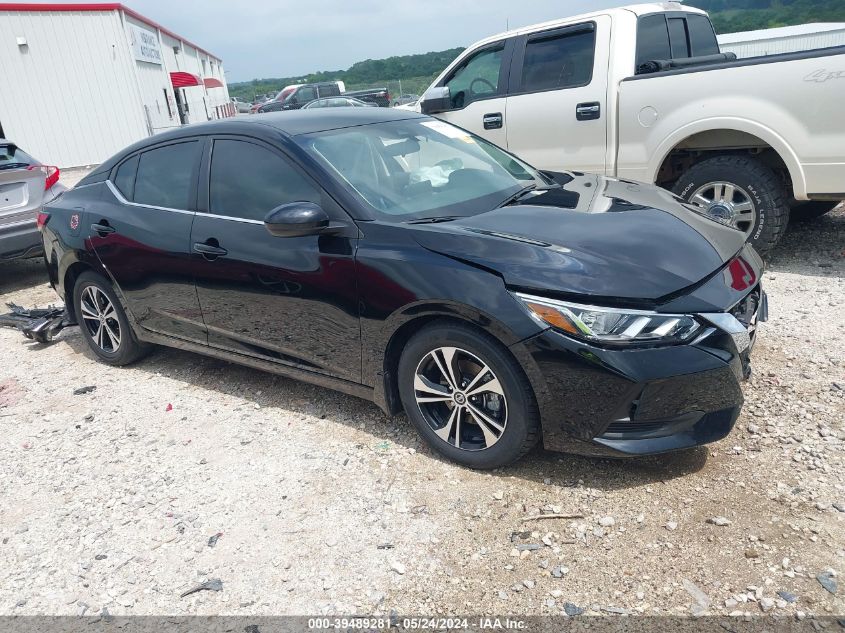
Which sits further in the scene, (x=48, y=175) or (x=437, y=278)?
(x=48, y=175)

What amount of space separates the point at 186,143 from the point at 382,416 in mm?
2094

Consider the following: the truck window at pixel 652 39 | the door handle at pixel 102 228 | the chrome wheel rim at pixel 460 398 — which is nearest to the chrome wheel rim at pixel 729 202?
the truck window at pixel 652 39

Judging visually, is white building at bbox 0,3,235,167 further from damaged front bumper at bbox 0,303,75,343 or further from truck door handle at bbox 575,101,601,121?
truck door handle at bbox 575,101,601,121

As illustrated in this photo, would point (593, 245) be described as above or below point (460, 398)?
above

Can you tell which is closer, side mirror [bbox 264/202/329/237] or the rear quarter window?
side mirror [bbox 264/202/329/237]

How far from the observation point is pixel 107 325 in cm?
486

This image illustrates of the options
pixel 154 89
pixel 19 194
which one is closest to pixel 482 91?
pixel 19 194

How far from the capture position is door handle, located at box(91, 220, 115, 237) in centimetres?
444

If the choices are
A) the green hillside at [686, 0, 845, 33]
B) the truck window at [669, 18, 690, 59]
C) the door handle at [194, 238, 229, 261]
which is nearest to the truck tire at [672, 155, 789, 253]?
the truck window at [669, 18, 690, 59]

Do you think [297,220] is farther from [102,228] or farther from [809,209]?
[809,209]

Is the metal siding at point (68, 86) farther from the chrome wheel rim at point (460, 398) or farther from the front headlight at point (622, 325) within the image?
the front headlight at point (622, 325)

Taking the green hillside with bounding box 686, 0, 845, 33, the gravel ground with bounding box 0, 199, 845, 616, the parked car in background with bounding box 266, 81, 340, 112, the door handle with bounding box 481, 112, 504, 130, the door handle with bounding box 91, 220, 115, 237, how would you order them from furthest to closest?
the green hillside with bounding box 686, 0, 845, 33 < the parked car in background with bounding box 266, 81, 340, 112 < the door handle with bounding box 481, 112, 504, 130 < the door handle with bounding box 91, 220, 115, 237 < the gravel ground with bounding box 0, 199, 845, 616

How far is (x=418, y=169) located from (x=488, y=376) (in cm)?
143

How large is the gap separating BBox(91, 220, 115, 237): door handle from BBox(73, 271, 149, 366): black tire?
33 cm
